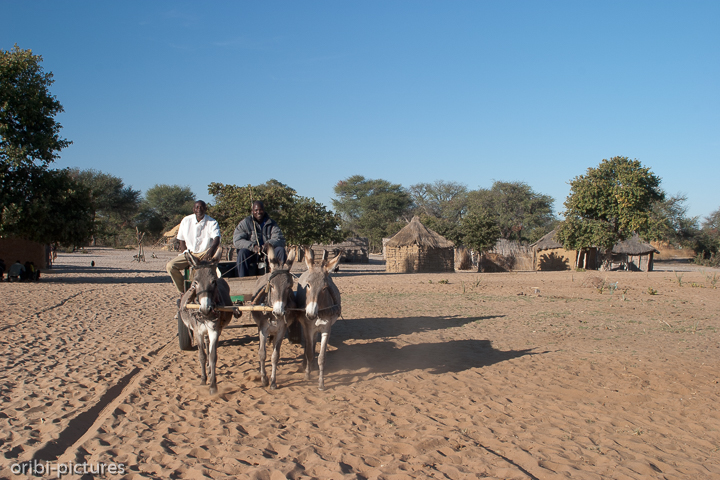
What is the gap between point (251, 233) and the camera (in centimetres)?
818

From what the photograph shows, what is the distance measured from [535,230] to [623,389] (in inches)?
2203

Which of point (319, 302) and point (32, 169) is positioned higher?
point (32, 169)

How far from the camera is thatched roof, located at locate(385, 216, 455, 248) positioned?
33.0 metres

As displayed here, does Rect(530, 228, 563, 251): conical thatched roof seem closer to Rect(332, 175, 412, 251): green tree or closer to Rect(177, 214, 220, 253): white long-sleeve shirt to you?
Rect(332, 175, 412, 251): green tree

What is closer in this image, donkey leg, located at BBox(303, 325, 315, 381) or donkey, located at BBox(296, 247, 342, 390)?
donkey, located at BBox(296, 247, 342, 390)

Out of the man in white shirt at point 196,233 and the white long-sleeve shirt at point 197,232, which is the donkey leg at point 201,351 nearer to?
the man in white shirt at point 196,233

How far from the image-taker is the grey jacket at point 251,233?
787cm

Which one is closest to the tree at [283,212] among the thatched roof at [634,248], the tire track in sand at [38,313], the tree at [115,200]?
the tire track in sand at [38,313]

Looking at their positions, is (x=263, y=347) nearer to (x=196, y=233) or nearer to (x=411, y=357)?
(x=196, y=233)

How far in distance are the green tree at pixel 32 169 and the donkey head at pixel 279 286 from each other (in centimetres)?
1735

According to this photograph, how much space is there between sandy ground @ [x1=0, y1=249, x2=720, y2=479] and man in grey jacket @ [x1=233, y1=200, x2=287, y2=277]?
1678 mm

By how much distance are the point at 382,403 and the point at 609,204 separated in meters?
32.6

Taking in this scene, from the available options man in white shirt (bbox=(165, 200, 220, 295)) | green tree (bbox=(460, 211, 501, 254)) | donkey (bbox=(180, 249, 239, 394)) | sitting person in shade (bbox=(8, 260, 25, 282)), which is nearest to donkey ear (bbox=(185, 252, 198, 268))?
donkey (bbox=(180, 249, 239, 394))

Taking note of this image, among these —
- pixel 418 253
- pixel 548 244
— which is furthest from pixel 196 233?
pixel 548 244
